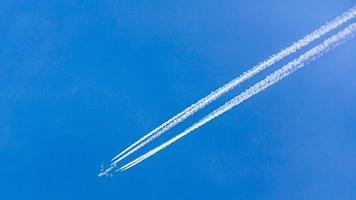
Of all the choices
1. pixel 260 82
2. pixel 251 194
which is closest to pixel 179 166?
pixel 251 194

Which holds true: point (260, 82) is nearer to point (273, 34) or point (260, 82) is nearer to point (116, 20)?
point (273, 34)

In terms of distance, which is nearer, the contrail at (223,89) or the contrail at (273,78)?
the contrail at (273,78)

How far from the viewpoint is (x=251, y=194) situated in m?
6.24

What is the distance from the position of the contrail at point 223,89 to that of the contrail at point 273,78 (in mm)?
157

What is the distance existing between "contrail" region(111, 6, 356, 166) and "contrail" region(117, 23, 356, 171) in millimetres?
157

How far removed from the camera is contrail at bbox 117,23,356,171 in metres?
6.07

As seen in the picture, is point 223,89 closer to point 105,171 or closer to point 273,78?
point 273,78

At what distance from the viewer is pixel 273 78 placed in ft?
20.4

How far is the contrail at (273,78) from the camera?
19.9 feet

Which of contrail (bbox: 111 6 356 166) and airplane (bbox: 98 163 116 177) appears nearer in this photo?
contrail (bbox: 111 6 356 166)

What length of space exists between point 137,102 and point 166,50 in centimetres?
87

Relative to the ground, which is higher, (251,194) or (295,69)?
(295,69)

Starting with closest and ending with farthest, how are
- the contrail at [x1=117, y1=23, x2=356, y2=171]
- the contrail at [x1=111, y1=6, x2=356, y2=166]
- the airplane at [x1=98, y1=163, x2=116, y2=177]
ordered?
the contrail at [x1=117, y1=23, x2=356, y2=171]
the contrail at [x1=111, y1=6, x2=356, y2=166]
the airplane at [x1=98, y1=163, x2=116, y2=177]

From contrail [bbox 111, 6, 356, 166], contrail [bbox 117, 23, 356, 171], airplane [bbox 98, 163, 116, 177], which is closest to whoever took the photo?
contrail [bbox 117, 23, 356, 171]
